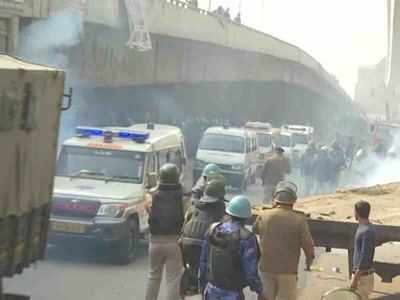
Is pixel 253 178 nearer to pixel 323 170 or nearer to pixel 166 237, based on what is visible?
pixel 323 170

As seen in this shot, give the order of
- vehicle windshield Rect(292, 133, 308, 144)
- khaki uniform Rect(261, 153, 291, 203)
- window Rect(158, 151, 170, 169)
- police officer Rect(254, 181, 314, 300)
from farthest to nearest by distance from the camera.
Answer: vehicle windshield Rect(292, 133, 308, 144), khaki uniform Rect(261, 153, 291, 203), window Rect(158, 151, 170, 169), police officer Rect(254, 181, 314, 300)

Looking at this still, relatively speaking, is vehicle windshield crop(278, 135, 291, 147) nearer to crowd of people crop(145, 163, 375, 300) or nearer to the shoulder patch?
crowd of people crop(145, 163, 375, 300)

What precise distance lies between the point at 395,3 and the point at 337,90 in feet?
66.5

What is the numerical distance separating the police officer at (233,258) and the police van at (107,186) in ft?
21.2

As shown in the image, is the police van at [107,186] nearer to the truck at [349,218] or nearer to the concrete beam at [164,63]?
the truck at [349,218]

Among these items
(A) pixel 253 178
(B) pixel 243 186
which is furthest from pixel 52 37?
(A) pixel 253 178

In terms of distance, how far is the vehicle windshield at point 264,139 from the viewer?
118 feet

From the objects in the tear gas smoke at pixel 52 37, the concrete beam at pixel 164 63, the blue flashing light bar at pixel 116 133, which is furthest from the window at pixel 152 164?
the concrete beam at pixel 164 63

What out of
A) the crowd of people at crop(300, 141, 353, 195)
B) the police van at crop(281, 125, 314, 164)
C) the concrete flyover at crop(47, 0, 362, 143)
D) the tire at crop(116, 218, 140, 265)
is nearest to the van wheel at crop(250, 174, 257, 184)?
the crowd of people at crop(300, 141, 353, 195)

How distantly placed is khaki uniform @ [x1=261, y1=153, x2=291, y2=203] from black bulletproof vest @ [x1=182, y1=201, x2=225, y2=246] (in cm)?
1064

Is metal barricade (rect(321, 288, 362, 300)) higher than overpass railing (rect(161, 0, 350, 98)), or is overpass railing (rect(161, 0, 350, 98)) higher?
overpass railing (rect(161, 0, 350, 98))

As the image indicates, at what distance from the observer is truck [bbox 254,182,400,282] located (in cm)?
1059

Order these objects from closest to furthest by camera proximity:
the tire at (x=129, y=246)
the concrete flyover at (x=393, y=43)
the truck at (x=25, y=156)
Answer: the truck at (x=25, y=156), the tire at (x=129, y=246), the concrete flyover at (x=393, y=43)

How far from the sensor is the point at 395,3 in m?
53.4
